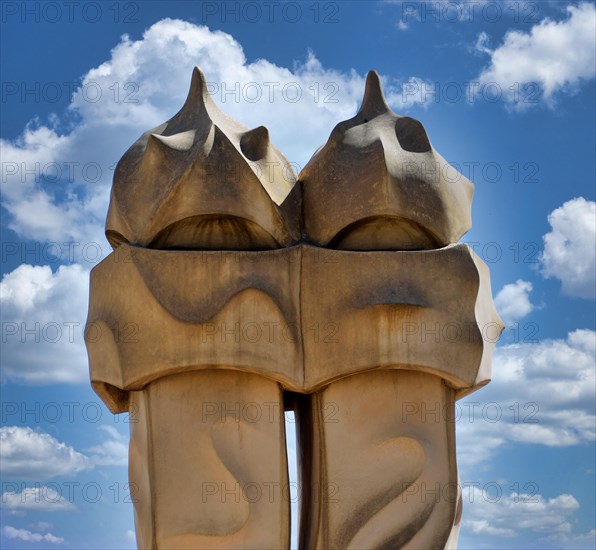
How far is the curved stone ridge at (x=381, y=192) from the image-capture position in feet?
31.8

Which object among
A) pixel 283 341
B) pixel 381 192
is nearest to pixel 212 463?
pixel 283 341

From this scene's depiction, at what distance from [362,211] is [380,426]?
1838 mm

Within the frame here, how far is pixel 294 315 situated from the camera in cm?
955

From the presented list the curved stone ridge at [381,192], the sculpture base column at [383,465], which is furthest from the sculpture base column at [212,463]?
the curved stone ridge at [381,192]

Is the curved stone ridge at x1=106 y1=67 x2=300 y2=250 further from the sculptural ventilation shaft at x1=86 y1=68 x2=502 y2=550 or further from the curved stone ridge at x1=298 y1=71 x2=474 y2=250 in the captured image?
the curved stone ridge at x1=298 y1=71 x2=474 y2=250

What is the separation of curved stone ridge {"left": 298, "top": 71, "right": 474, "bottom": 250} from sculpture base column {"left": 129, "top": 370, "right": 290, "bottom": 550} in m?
1.53

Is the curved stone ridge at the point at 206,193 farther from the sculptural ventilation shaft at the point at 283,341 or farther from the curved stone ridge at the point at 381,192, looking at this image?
the curved stone ridge at the point at 381,192

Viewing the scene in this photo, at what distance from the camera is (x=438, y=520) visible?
9.55 m

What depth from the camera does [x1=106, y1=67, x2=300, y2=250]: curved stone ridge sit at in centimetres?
962

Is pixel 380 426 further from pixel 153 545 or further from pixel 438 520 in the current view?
pixel 153 545

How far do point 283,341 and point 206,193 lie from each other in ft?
4.65

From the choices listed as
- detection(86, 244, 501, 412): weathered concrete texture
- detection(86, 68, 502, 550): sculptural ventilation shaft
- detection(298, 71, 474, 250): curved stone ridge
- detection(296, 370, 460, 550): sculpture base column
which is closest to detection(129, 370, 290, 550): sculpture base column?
detection(86, 68, 502, 550): sculptural ventilation shaft

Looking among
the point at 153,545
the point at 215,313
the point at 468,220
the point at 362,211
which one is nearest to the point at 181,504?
the point at 153,545

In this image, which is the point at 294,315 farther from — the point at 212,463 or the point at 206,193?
the point at 212,463
